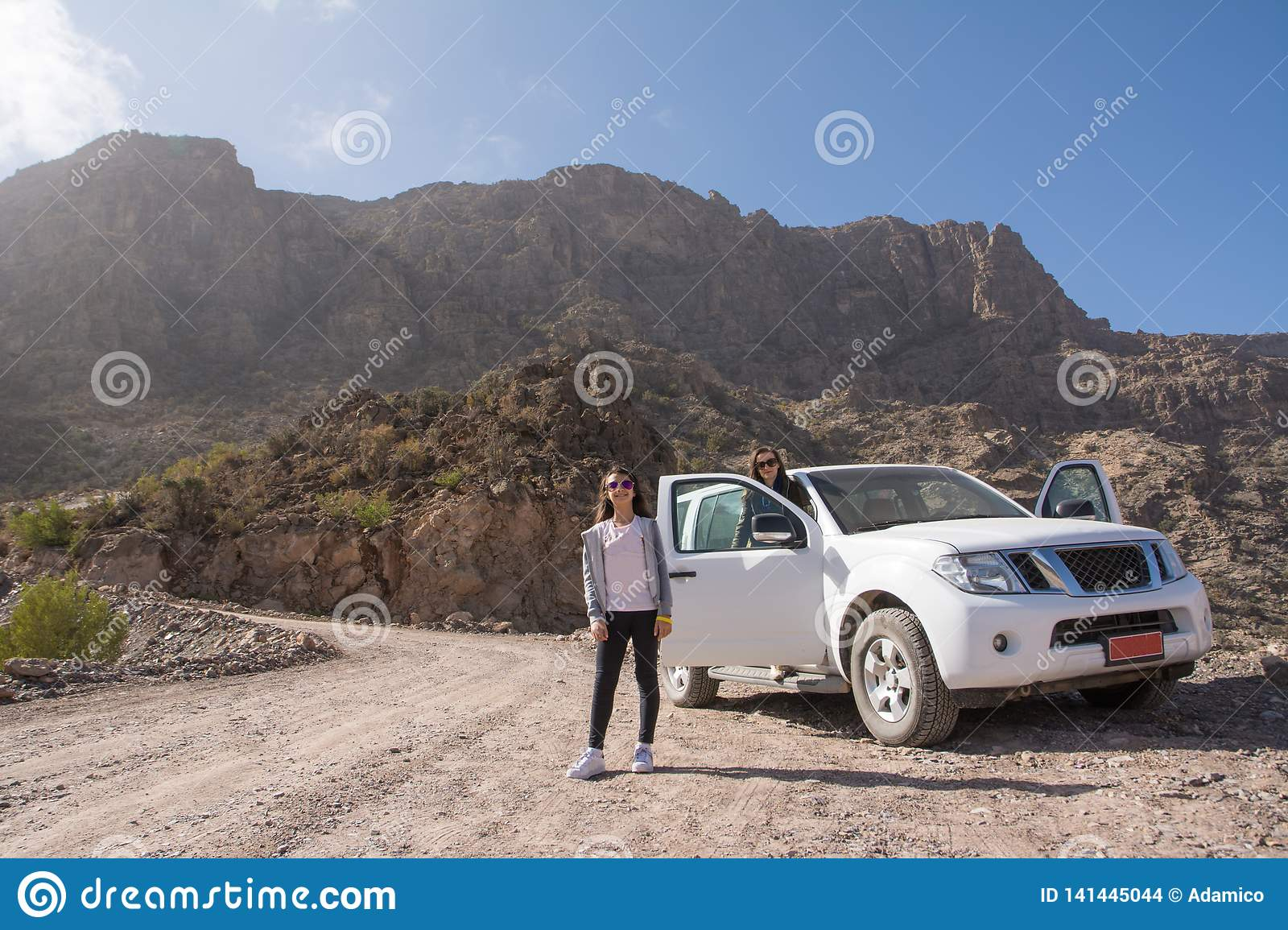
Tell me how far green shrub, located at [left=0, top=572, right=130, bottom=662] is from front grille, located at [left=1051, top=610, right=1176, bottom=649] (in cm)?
1048

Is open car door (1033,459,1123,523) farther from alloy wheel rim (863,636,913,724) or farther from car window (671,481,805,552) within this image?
car window (671,481,805,552)

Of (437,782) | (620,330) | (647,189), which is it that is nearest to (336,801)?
(437,782)

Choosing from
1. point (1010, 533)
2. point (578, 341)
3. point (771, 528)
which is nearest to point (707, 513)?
point (771, 528)

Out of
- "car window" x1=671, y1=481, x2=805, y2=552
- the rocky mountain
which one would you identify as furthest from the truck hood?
the rocky mountain

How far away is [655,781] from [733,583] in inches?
74.4

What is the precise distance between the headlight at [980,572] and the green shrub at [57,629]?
32.7ft

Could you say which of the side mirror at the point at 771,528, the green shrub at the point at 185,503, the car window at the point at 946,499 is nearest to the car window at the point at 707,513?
the side mirror at the point at 771,528

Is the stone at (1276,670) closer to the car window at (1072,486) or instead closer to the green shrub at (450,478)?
the car window at (1072,486)

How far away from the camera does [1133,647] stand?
4.80 meters

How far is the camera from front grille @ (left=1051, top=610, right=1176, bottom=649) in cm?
470

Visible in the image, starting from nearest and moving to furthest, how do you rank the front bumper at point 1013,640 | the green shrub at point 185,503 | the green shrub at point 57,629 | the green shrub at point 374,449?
the front bumper at point 1013,640 → the green shrub at point 57,629 → the green shrub at point 185,503 → the green shrub at point 374,449

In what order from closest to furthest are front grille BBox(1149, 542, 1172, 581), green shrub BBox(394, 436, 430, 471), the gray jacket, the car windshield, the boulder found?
the gray jacket < front grille BBox(1149, 542, 1172, 581) < the car windshield < the boulder < green shrub BBox(394, 436, 430, 471)

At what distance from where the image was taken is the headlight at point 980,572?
4.77 metres
